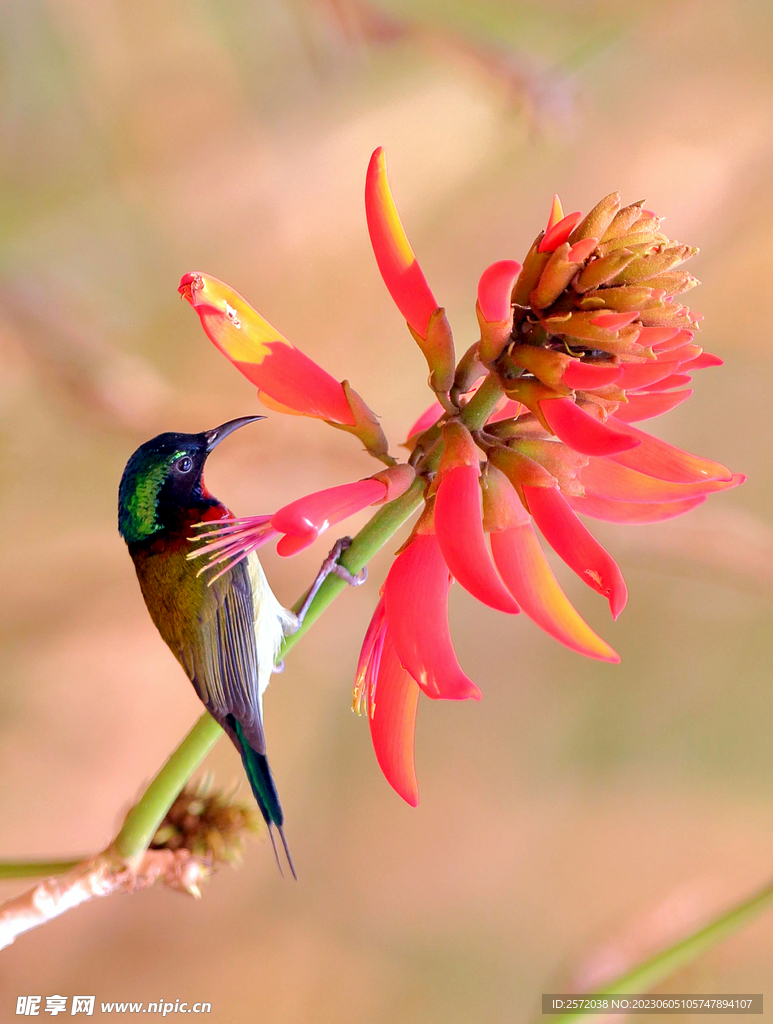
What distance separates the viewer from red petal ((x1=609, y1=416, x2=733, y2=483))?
40 centimetres

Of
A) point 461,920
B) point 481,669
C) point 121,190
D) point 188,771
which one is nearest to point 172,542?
point 188,771

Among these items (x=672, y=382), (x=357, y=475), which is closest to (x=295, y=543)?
(x=672, y=382)

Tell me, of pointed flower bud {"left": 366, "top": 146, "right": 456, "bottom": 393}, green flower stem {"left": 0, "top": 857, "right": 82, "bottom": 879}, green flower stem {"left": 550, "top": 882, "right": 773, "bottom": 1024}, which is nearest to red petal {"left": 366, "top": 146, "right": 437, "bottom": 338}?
pointed flower bud {"left": 366, "top": 146, "right": 456, "bottom": 393}

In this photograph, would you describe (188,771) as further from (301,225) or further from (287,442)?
(301,225)

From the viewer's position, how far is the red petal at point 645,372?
37 cm

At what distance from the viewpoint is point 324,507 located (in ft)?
1.16

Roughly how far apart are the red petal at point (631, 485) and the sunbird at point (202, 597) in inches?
8.0

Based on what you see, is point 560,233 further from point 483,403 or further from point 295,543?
point 295,543

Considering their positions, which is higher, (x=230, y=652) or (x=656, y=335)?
(x=656, y=335)

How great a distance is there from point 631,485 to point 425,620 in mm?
157

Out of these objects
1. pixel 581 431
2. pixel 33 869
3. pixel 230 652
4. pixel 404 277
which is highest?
pixel 404 277

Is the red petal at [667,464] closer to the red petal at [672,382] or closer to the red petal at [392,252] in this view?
the red petal at [672,382]

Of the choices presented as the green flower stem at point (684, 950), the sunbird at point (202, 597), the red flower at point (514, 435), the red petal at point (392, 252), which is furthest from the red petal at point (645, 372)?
the green flower stem at point (684, 950)

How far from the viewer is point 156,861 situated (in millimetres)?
457
